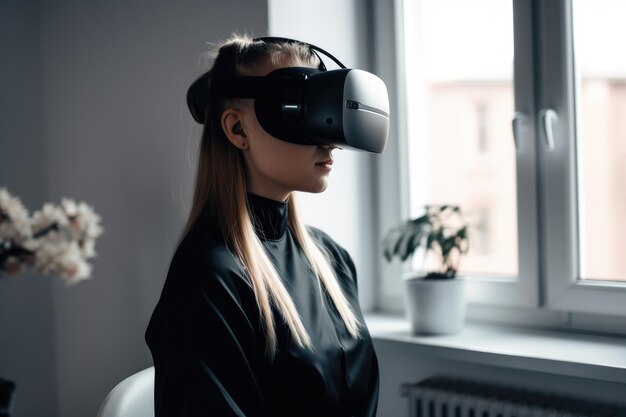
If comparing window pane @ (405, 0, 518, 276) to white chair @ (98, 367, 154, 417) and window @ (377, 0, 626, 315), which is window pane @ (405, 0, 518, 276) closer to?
window @ (377, 0, 626, 315)

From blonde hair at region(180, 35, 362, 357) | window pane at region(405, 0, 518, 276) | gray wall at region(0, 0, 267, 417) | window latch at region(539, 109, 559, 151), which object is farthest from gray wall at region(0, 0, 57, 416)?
window latch at region(539, 109, 559, 151)

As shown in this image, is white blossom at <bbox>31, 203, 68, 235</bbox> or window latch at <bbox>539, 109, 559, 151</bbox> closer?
white blossom at <bbox>31, 203, 68, 235</bbox>

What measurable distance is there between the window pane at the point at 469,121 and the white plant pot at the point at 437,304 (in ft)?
0.57

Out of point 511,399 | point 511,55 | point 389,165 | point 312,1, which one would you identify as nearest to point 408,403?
point 511,399

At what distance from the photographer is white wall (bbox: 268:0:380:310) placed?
59.9 inches

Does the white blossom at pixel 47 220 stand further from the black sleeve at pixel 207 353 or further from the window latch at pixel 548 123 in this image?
the window latch at pixel 548 123

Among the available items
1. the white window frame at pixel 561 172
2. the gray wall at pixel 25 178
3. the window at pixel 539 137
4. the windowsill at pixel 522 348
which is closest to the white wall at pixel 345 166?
the window at pixel 539 137

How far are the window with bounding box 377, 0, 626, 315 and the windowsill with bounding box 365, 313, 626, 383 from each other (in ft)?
0.26

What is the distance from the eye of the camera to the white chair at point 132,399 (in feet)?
3.49

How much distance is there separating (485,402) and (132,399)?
2.42 ft

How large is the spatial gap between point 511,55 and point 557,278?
56 centimetres

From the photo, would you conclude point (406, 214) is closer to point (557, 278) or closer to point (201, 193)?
point (557, 278)

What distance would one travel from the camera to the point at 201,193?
44.1 inches

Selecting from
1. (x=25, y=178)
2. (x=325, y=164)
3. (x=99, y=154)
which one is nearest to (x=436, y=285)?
(x=325, y=164)
